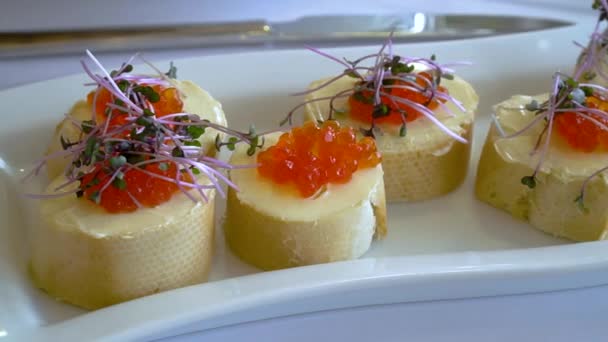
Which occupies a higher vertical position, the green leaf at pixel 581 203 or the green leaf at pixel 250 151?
the green leaf at pixel 250 151

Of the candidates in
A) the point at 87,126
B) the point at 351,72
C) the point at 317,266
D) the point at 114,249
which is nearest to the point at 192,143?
the point at 87,126

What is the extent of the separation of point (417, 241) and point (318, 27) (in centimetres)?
132

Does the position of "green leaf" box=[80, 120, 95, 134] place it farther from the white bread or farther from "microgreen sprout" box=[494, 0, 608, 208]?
"microgreen sprout" box=[494, 0, 608, 208]

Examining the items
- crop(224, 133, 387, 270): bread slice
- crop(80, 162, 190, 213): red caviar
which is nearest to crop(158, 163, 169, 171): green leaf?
crop(80, 162, 190, 213): red caviar

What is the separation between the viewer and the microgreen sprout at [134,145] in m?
1.61

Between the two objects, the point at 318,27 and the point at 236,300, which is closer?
the point at 236,300

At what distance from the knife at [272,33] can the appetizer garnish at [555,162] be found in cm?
96

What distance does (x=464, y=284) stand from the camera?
5.24 feet

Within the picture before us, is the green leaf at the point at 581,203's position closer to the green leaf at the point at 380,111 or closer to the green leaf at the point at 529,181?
the green leaf at the point at 529,181

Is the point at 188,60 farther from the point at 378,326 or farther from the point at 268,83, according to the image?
the point at 378,326

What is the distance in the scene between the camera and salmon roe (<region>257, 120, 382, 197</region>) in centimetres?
172

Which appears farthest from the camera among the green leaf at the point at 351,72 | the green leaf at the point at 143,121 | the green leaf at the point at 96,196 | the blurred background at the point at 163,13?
the blurred background at the point at 163,13

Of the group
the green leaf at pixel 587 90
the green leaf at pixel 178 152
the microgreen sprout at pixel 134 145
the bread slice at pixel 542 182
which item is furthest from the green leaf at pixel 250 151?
the green leaf at pixel 587 90

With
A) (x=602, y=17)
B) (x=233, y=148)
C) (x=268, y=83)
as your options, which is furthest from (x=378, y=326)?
(x=602, y=17)
